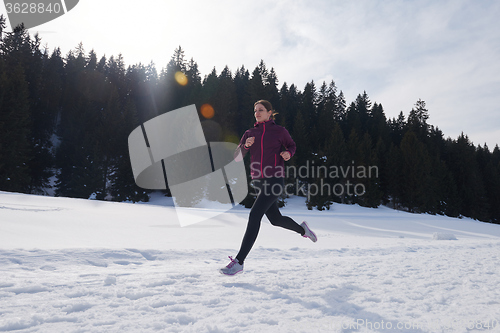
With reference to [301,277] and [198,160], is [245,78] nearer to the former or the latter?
[198,160]

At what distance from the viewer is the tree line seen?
30.2 metres

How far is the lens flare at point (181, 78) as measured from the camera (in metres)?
52.4

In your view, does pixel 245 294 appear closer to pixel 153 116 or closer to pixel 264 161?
pixel 264 161

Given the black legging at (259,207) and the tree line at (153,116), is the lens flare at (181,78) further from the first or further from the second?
the black legging at (259,207)

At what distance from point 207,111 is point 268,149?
1549 inches

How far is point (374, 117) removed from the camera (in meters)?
58.2

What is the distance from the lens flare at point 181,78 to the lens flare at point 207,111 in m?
13.5

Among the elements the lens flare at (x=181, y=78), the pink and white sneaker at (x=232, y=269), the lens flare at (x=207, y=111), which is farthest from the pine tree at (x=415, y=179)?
the pink and white sneaker at (x=232, y=269)

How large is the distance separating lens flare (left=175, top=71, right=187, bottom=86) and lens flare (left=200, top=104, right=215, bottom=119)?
44.4ft

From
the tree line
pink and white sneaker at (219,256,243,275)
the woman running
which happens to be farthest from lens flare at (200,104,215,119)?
pink and white sneaker at (219,256,243,275)

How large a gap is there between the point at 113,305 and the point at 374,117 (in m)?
63.4

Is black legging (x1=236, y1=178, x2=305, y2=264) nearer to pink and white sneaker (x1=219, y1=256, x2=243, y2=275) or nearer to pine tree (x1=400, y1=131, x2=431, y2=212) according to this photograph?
pink and white sneaker (x1=219, y1=256, x2=243, y2=275)

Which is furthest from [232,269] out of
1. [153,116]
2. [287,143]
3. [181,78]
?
[181,78]

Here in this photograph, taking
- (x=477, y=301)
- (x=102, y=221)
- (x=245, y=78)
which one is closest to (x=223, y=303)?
(x=477, y=301)
